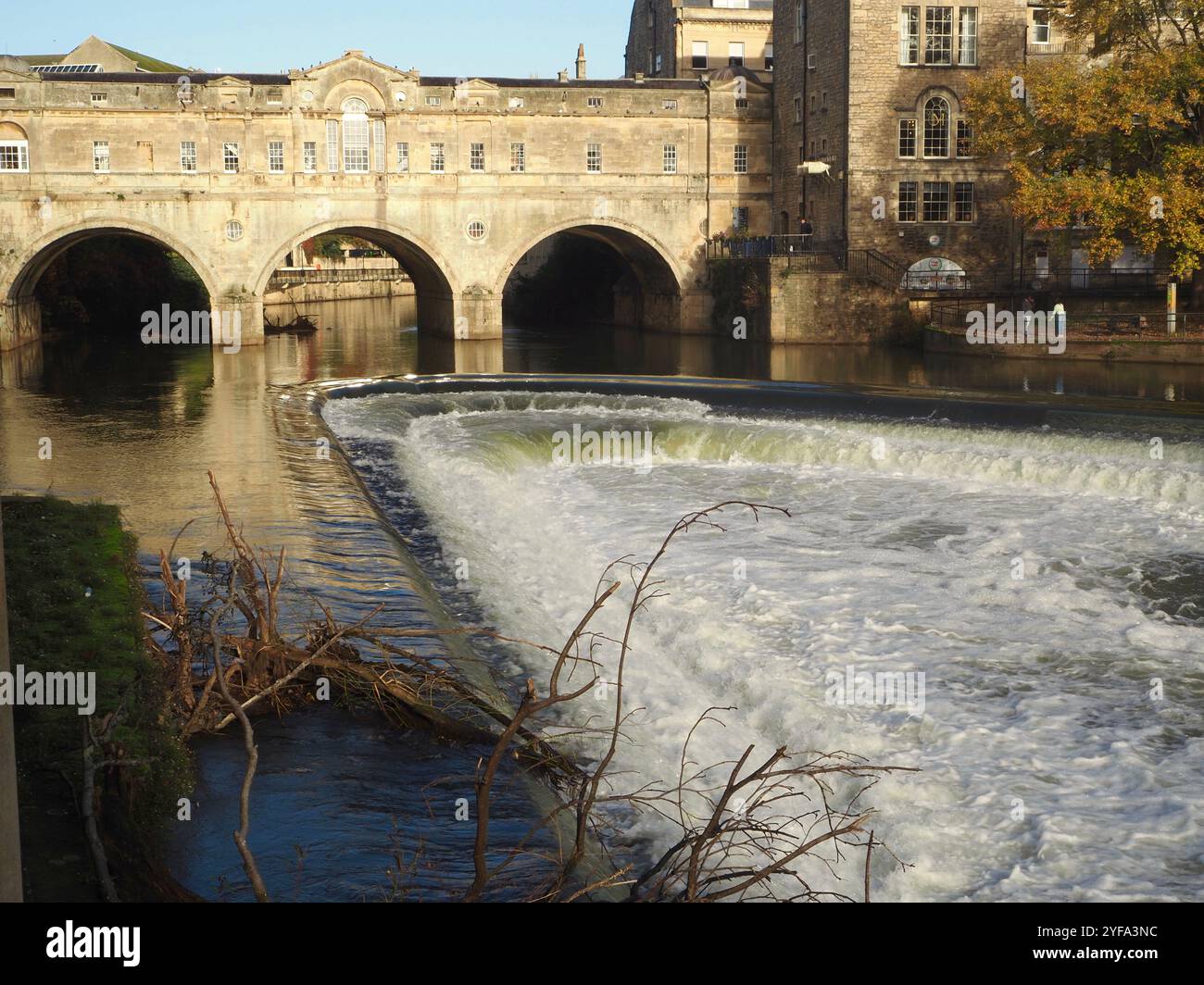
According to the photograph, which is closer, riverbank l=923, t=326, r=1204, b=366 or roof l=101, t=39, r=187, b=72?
riverbank l=923, t=326, r=1204, b=366

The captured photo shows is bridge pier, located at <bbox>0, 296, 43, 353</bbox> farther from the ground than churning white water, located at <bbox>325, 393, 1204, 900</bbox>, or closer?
farther from the ground

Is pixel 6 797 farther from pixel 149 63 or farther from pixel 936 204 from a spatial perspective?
pixel 149 63

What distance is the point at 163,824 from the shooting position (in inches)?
233

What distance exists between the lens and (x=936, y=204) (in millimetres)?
40125

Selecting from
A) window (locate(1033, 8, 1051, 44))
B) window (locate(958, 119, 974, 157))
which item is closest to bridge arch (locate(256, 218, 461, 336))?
window (locate(958, 119, 974, 157))

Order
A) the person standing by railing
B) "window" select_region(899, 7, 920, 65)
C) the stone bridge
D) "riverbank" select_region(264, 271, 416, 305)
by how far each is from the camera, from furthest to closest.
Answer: "riverbank" select_region(264, 271, 416, 305) → the person standing by railing → "window" select_region(899, 7, 920, 65) → the stone bridge

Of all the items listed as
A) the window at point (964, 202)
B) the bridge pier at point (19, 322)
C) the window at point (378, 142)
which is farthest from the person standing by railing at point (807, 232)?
the bridge pier at point (19, 322)

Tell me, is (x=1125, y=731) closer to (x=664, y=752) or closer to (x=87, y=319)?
(x=664, y=752)

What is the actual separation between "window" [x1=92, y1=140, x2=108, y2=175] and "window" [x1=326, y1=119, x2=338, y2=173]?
6.29m

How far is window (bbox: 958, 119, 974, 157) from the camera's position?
39.7 metres

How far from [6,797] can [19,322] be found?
40238 mm

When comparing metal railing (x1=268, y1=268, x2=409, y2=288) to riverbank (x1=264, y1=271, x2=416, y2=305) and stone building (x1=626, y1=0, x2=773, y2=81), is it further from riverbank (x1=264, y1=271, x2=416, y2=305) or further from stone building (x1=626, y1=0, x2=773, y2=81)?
stone building (x1=626, y1=0, x2=773, y2=81)

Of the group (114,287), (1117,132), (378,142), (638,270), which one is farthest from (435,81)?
(1117,132)

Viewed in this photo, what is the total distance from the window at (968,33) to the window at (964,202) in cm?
353
